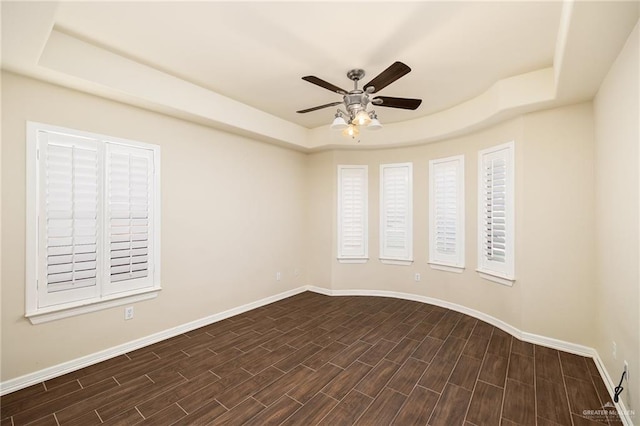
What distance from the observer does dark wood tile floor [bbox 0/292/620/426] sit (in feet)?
7.02

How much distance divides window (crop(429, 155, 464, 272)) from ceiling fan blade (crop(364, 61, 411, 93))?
2383mm

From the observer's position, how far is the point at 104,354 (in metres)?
2.93

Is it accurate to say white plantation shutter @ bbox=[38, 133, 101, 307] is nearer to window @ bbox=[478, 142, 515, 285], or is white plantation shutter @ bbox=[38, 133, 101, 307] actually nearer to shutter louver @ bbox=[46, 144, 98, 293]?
shutter louver @ bbox=[46, 144, 98, 293]

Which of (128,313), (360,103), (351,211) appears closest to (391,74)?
(360,103)

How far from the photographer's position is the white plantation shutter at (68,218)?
2.59 meters

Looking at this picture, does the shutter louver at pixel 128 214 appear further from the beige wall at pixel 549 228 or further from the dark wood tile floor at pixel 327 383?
the beige wall at pixel 549 228

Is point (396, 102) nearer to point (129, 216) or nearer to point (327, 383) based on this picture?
point (327, 383)

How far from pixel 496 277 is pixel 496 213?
0.81 meters

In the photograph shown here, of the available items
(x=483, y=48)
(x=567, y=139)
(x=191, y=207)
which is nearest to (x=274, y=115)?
(x=191, y=207)

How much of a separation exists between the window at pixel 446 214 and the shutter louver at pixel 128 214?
3966 millimetres

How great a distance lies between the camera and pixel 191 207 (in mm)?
3707

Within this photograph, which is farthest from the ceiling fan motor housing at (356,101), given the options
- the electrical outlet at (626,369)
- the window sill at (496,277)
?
the electrical outlet at (626,369)

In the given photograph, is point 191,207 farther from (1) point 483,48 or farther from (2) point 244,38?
(1) point 483,48

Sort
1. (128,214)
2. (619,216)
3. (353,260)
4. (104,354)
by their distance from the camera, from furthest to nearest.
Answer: (353,260) < (128,214) < (104,354) < (619,216)
